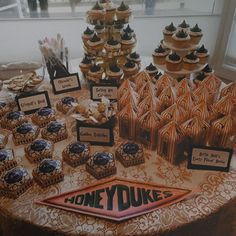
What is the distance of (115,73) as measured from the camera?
1.51m

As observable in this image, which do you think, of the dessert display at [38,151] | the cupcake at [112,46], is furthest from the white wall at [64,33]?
the dessert display at [38,151]

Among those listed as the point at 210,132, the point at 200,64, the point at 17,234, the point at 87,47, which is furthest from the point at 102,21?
the point at 17,234

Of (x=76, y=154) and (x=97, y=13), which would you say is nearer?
(x=76, y=154)

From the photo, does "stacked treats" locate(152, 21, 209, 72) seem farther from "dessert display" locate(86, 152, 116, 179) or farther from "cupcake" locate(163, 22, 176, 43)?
"dessert display" locate(86, 152, 116, 179)

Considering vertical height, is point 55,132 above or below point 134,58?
below

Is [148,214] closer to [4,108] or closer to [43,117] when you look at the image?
[43,117]

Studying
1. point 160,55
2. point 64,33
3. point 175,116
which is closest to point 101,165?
point 175,116

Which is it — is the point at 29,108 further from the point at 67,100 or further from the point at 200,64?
the point at 200,64

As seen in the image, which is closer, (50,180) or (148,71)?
(50,180)

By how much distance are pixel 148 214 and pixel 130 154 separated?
248 mm

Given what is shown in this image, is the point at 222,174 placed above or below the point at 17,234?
above

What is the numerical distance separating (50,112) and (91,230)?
65 centimetres

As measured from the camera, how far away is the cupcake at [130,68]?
5.03 ft

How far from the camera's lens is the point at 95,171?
3.45 ft
